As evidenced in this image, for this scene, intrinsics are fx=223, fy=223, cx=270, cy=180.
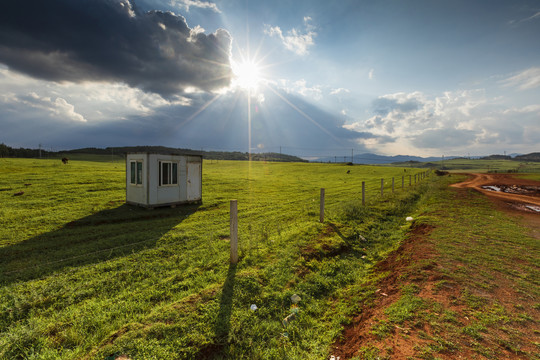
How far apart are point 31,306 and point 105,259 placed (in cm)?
239

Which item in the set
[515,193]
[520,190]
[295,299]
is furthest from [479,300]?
[520,190]

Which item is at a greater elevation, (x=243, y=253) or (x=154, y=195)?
(x=154, y=195)

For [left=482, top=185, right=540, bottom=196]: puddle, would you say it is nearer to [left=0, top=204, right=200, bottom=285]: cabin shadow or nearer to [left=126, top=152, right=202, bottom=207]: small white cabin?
[left=126, top=152, right=202, bottom=207]: small white cabin

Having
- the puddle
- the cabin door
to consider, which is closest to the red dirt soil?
the cabin door

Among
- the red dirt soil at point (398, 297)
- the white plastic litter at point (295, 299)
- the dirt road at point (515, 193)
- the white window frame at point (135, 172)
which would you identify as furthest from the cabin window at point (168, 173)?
the dirt road at point (515, 193)

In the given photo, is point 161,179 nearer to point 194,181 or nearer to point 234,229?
point 194,181

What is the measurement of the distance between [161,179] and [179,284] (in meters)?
11.0

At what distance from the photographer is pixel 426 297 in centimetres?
531

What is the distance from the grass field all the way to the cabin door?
14.7ft

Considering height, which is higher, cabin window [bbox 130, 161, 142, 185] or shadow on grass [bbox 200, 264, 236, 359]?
cabin window [bbox 130, 161, 142, 185]

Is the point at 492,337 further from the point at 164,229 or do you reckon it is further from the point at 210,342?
the point at 164,229

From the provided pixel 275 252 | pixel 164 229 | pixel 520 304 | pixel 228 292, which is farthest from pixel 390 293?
pixel 164 229

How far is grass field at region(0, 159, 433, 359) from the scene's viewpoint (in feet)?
13.4

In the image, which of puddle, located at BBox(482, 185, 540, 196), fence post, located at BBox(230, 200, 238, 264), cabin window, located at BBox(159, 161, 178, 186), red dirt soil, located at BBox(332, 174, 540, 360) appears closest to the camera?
red dirt soil, located at BBox(332, 174, 540, 360)
